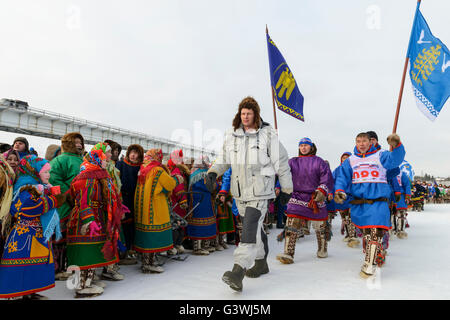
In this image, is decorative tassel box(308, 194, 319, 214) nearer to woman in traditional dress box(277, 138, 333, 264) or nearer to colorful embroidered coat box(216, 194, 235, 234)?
woman in traditional dress box(277, 138, 333, 264)

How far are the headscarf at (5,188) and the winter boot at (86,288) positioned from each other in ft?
3.04

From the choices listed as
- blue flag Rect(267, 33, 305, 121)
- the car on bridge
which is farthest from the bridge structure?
blue flag Rect(267, 33, 305, 121)

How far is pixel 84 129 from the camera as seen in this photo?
24047mm

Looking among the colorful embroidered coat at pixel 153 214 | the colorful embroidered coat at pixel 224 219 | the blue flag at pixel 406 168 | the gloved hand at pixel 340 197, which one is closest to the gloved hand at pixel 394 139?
the gloved hand at pixel 340 197

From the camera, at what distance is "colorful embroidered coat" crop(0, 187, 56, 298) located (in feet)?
8.38

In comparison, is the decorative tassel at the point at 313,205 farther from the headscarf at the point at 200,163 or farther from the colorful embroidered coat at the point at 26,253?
the colorful embroidered coat at the point at 26,253

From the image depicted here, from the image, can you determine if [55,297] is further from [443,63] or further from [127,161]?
[443,63]

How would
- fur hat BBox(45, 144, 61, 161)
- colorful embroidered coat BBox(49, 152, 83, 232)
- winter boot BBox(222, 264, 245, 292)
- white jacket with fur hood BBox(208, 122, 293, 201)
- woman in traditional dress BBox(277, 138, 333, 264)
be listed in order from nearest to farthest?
winter boot BBox(222, 264, 245, 292), white jacket with fur hood BBox(208, 122, 293, 201), colorful embroidered coat BBox(49, 152, 83, 232), woman in traditional dress BBox(277, 138, 333, 264), fur hat BBox(45, 144, 61, 161)

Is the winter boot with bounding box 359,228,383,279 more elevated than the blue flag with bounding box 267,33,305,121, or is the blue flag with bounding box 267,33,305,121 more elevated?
the blue flag with bounding box 267,33,305,121

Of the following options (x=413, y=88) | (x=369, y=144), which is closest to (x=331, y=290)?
(x=369, y=144)

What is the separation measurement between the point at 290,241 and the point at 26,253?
3414 mm

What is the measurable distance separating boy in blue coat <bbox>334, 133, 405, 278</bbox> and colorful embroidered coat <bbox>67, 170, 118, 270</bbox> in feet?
9.89

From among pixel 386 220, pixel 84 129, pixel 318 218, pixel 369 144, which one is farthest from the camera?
pixel 84 129
